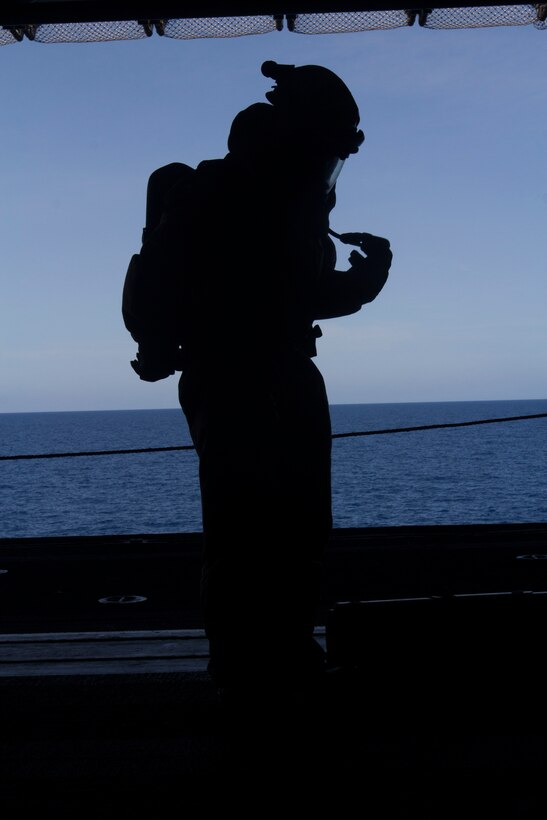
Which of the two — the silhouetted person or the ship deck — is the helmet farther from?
the ship deck

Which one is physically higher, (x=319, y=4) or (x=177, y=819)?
(x=319, y=4)

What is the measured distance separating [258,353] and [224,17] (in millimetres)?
2073

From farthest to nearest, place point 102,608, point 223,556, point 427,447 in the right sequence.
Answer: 1. point 427,447
2. point 102,608
3. point 223,556

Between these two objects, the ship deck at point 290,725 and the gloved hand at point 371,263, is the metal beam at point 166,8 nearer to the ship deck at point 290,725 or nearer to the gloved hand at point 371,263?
the gloved hand at point 371,263

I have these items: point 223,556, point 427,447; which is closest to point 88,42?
point 223,556

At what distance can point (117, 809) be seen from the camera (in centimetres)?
164

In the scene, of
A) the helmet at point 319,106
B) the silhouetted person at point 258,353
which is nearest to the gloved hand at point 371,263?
the silhouetted person at point 258,353

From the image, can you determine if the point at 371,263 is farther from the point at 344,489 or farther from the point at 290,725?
the point at 344,489

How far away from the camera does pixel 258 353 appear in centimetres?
211

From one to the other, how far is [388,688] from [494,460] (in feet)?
309

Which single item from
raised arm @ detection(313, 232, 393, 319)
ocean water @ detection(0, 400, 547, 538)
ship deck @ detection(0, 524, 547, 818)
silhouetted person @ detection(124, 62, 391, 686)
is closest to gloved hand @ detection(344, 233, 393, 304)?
raised arm @ detection(313, 232, 393, 319)

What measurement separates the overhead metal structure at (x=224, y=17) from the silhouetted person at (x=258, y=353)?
1404mm

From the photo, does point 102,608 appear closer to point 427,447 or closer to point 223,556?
point 223,556

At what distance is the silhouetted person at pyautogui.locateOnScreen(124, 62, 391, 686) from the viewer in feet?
6.82
